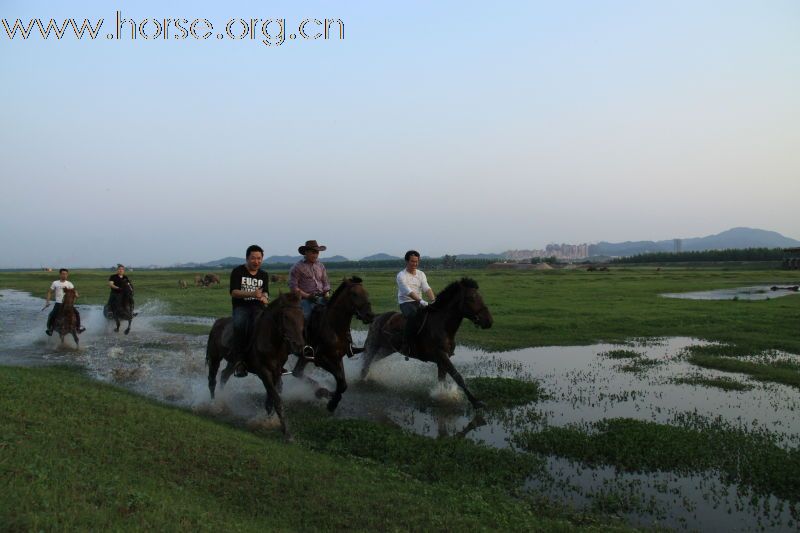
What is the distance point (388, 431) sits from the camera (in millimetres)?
8297

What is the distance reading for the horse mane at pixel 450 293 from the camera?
10523mm

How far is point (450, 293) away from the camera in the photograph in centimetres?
1079

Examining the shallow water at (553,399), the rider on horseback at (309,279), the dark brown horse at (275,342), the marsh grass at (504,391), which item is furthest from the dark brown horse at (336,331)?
the marsh grass at (504,391)

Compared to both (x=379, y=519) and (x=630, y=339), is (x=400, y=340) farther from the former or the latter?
(x=630, y=339)

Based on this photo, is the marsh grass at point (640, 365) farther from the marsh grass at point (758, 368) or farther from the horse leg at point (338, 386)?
the horse leg at point (338, 386)

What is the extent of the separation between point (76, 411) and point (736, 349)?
1714 cm

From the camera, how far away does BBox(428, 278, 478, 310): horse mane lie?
34.5 feet

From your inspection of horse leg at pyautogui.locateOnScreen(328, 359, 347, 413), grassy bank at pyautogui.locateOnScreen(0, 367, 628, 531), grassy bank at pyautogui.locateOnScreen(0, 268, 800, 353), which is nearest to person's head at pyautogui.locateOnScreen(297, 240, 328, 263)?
horse leg at pyautogui.locateOnScreen(328, 359, 347, 413)

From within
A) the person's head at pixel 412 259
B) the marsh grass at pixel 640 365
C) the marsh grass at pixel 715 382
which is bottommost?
the marsh grass at pixel 640 365

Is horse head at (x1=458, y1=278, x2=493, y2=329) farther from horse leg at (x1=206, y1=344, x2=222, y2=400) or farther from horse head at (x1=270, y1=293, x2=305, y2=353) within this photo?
horse leg at (x1=206, y1=344, x2=222, y2=400)

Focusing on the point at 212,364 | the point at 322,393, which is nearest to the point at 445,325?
the point at 322,393

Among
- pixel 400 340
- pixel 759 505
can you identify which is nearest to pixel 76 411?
pixel 400 340

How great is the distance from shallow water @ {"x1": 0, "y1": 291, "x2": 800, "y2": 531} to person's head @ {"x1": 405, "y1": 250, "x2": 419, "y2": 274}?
268 cm

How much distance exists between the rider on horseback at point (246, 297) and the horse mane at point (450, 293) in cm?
354
